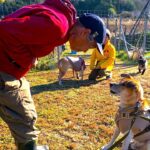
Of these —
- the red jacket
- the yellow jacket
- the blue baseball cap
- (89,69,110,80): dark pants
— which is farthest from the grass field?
the blue baseball cap

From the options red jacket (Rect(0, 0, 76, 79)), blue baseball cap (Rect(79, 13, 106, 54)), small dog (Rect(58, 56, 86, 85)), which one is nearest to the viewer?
red jacket (Rect(0, 0, 76, 79))

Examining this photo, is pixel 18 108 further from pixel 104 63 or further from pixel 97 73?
pixel 104 63

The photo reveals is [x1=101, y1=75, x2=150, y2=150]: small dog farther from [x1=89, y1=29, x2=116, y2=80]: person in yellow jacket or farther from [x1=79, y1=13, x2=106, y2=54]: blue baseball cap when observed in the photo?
[x1=89, y1=29, x2=116, y2=80]: person in yellow jacket

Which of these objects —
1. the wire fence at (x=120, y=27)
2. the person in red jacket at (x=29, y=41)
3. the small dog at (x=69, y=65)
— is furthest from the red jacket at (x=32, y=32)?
the wire fence at (x=120, y=27)

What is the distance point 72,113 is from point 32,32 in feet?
10.8

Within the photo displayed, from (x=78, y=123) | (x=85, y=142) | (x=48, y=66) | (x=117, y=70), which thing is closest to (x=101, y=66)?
(x=117, y=70)

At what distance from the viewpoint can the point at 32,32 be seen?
2688 mm

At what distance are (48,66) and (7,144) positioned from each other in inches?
214

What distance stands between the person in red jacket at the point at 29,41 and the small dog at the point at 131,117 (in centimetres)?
126

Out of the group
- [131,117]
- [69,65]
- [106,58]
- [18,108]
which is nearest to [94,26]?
[18,108]

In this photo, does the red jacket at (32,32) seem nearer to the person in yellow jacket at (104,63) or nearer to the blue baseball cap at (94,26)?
the blue baseball cap at (94,26)

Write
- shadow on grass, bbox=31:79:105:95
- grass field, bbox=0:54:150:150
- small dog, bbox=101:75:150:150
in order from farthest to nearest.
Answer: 1. shadow on grass, bbox=31:79:105:95
2. grass field, bbox=0:54:150:150
3. small dog, bbox=101:75:150:150

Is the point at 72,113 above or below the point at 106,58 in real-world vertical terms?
below

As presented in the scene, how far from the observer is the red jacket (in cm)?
267
